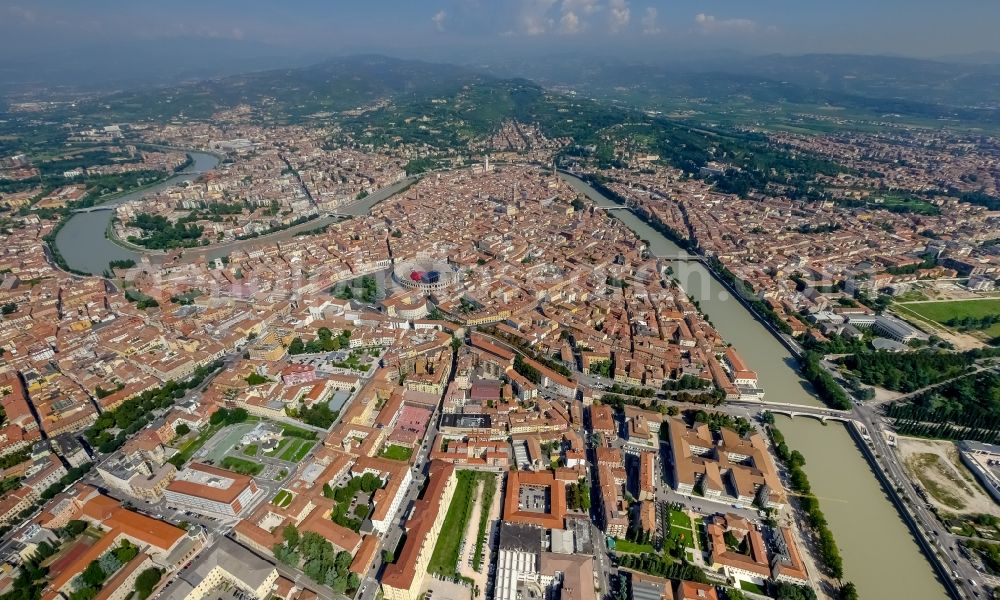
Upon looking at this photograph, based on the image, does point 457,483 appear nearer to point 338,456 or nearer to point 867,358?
point 338,456

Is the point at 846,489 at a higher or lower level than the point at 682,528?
lower

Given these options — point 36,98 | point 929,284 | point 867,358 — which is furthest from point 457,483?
point 36,98

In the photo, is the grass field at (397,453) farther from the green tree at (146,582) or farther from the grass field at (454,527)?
the green tree at (146,582)

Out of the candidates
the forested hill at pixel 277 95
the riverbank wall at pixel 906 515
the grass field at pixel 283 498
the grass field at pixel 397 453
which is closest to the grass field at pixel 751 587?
the riverbank wall at pixel 906 515

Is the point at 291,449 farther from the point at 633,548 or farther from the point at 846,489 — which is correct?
the point at 846,489

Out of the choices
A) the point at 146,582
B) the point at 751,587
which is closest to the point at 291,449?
the point at 146,582

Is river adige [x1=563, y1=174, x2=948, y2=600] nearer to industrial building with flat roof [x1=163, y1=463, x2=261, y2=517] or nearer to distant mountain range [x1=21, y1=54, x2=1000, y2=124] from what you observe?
industrial building with flat roof [x1=163, y1=463, x2=261, y2=517]

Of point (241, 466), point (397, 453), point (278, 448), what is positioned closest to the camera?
point (241, 466)

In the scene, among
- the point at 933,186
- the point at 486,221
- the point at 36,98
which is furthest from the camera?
the point at 36,98
